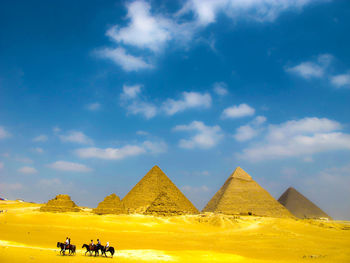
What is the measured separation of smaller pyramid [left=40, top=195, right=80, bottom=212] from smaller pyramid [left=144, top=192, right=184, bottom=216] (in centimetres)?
1098

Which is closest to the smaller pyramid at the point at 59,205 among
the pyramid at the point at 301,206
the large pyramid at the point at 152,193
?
the large pyramid at the point at 152,193

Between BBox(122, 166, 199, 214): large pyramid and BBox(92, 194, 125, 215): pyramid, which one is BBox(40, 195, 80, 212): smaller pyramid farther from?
BBox(122, 166, 199, 214): large pyramid

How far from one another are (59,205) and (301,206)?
61.7 m

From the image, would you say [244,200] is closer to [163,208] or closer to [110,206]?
[163,208]

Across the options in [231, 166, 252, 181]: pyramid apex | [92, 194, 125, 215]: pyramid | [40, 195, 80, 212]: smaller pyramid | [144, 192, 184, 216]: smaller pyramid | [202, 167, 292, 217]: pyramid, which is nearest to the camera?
[40, 195, 80, 212]: smaller pyramid

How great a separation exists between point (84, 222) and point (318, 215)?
221 ft

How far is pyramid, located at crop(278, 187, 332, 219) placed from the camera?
75875 mm

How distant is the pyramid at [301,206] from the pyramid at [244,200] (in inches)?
692

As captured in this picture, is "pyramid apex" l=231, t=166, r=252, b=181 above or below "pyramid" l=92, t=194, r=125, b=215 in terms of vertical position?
above

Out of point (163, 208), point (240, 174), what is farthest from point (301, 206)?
point (163, 208)

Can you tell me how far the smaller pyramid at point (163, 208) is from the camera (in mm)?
43656

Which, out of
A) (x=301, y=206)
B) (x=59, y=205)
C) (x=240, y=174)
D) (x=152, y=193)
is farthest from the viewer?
(x=301, y=206)

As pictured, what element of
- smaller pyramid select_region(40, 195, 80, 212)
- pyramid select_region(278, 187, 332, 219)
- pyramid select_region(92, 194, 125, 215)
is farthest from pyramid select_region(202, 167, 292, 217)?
smaller pyramid select_region(40, 195, 80, 212)

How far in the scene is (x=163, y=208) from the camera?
44094 mm
